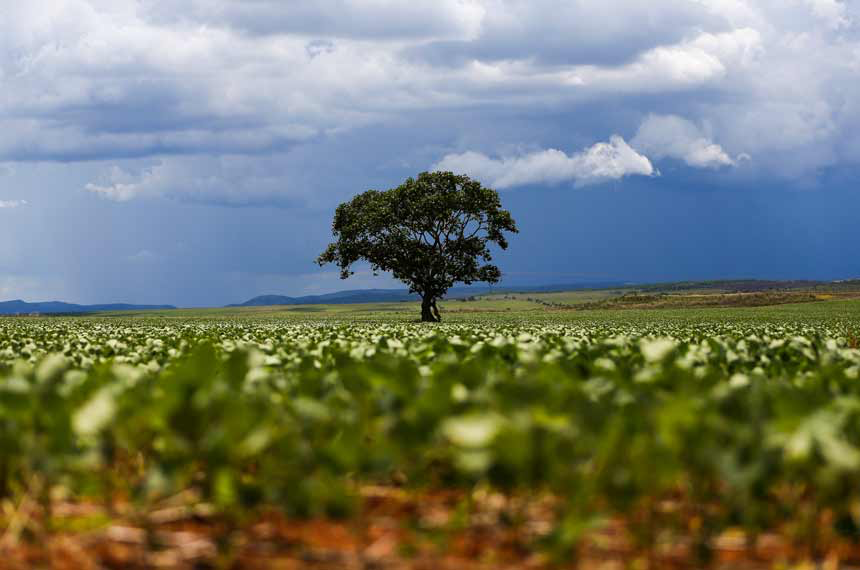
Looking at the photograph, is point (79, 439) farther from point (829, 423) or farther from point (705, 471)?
point (829, 423)

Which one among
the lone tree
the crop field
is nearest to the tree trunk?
the lone tree

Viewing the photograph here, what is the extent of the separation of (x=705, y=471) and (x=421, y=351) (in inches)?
187

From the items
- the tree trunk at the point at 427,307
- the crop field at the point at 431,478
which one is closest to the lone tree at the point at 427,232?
the tree trunk at the point at 427,307

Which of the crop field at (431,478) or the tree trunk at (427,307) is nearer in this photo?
the crop field at (431,478)

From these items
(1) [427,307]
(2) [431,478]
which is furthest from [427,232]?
(2) [431,478]

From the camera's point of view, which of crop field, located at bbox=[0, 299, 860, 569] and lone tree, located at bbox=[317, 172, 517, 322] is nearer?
crop field, located at bbox=[0, 299, 860, 569]

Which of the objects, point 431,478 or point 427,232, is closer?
point 431,478

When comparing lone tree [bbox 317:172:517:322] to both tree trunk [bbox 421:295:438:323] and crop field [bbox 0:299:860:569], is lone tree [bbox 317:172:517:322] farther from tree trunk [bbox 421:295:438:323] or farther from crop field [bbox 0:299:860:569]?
crop field [bbox 0:299:860:569]

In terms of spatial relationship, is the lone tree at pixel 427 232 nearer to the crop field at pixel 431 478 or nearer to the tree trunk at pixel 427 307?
the tree trunk at pixel 427 307

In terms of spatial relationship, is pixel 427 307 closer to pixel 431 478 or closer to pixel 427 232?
pixel 427 232

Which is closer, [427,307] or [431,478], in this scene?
[431,478]

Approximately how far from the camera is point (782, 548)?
422 cm

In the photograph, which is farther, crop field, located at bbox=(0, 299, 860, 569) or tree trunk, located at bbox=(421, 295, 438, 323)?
tree trunk, located at bbox=(421, 295, 438, 323)

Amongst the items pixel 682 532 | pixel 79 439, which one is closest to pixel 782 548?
pixel 682 532
